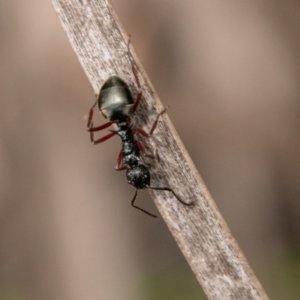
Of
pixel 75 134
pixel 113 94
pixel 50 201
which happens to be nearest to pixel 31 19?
pixel 75 134

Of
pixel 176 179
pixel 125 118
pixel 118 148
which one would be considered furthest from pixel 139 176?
pixel 118 148

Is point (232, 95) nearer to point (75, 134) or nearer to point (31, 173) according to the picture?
point (75, 134)

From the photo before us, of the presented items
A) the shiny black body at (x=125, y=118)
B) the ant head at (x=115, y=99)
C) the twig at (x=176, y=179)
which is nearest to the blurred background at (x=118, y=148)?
the shiny black body at (x=125, y=118)

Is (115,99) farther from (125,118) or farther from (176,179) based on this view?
(176,179)

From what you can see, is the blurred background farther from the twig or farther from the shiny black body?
the twig

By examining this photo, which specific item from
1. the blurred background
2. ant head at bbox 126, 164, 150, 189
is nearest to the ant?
ant head at bbox 126, 164, 150, 189
